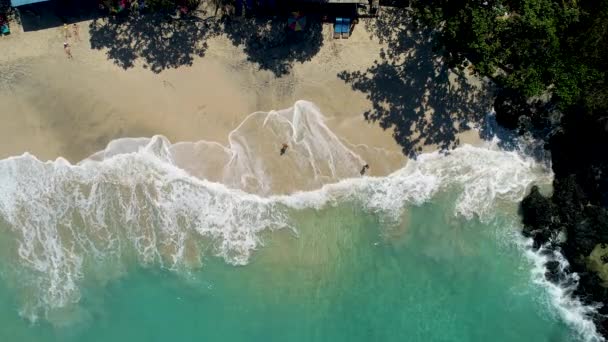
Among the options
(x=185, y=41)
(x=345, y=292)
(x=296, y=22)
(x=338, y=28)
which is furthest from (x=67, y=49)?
(x=345, y=292)

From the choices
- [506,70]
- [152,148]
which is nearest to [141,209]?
[152,148]

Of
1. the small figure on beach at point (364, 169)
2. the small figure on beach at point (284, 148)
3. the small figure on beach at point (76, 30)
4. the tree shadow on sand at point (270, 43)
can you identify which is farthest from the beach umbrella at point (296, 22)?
the small figure on beach at point (76, 30)

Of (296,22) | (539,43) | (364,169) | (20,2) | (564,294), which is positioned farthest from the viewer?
(564,294)

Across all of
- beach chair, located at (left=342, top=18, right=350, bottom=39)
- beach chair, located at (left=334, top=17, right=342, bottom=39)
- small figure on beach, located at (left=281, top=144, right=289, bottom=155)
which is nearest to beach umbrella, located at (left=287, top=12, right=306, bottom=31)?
beach chair, located at (left=334, top=17, right=342, bottom=39)

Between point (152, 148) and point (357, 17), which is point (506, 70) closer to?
point (357, 17)

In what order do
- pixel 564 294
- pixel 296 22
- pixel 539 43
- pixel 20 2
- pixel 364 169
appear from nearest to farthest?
1. pixel 539 43
2. pixel 20 2
3. pixel 296 22
4. pixel 364 169
5. pixel 564 294

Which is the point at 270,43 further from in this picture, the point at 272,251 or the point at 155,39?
the point at 272,251

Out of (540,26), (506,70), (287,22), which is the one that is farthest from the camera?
(287,22)
